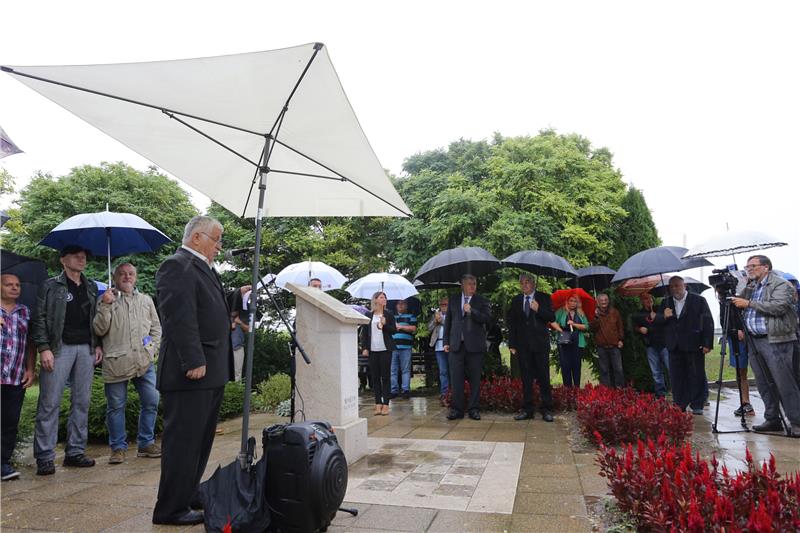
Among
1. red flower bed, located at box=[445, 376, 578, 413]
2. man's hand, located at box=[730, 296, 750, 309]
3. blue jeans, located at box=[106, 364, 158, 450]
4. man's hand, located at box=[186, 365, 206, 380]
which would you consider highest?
man's hand, located at box=[730, 296, 750, 309]

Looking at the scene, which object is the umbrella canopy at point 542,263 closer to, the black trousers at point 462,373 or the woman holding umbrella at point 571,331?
the woman holding umbrella at point 571,331

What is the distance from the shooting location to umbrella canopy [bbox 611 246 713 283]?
25.8 feet

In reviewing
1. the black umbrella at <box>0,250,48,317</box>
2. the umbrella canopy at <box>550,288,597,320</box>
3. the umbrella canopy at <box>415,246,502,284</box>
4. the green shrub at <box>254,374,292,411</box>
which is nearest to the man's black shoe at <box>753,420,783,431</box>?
the umbrella canopy at <box>550,288,597,320</box>

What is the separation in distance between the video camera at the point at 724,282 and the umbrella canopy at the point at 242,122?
13.8 feet

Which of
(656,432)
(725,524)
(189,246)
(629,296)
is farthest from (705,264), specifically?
(189,246)

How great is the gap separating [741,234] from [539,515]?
510 cm

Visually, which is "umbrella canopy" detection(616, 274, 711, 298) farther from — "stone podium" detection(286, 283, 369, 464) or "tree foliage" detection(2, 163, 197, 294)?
"tree foliage" detection(2, 163, 197, 294)

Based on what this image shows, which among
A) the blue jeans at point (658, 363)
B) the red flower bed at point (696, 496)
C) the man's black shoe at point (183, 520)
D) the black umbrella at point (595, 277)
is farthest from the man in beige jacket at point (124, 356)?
the blue jeans at point (658, 363)

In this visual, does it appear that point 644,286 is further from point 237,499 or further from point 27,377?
point 27,377

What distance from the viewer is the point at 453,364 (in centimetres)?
786

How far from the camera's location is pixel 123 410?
223 inches

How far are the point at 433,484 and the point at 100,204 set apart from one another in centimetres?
2625

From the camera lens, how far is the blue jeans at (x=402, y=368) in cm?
1066

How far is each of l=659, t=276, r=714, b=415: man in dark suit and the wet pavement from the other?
796mm
